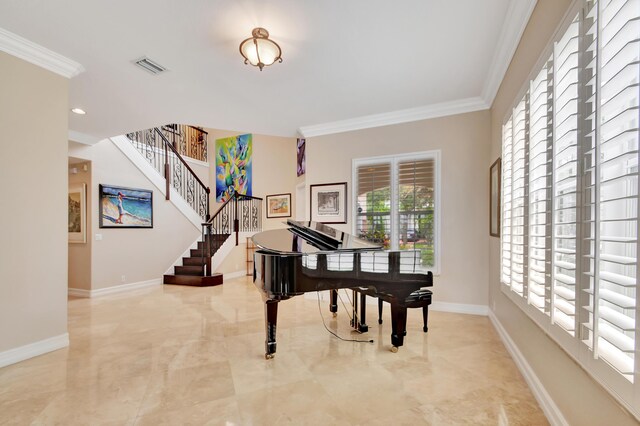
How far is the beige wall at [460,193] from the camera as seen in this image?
160 inches

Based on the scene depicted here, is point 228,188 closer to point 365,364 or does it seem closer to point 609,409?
point 365,364

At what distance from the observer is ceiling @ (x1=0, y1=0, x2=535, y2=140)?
Answer: 7.63 feet

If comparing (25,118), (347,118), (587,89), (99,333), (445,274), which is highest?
(347,118)

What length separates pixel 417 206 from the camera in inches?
173

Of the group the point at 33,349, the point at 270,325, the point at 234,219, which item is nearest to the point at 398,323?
the point at 270,325

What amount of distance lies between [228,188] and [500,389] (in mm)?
7930

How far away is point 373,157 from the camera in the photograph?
4676mm

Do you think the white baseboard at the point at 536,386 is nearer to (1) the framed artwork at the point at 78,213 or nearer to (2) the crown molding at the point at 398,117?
(2) the crown molding at the point at 398,117

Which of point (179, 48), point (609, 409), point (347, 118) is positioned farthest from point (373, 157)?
point (609, 409)

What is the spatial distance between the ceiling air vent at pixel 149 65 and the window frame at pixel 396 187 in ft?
9.36

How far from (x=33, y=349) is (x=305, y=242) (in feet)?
8.90

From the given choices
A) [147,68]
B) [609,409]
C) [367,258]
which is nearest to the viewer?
[609,409]

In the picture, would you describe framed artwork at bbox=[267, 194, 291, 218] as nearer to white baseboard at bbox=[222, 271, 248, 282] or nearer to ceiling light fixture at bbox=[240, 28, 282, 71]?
white baseboard at bbox=[222, 271, 248, 282]

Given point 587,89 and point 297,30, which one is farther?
point 297,30
